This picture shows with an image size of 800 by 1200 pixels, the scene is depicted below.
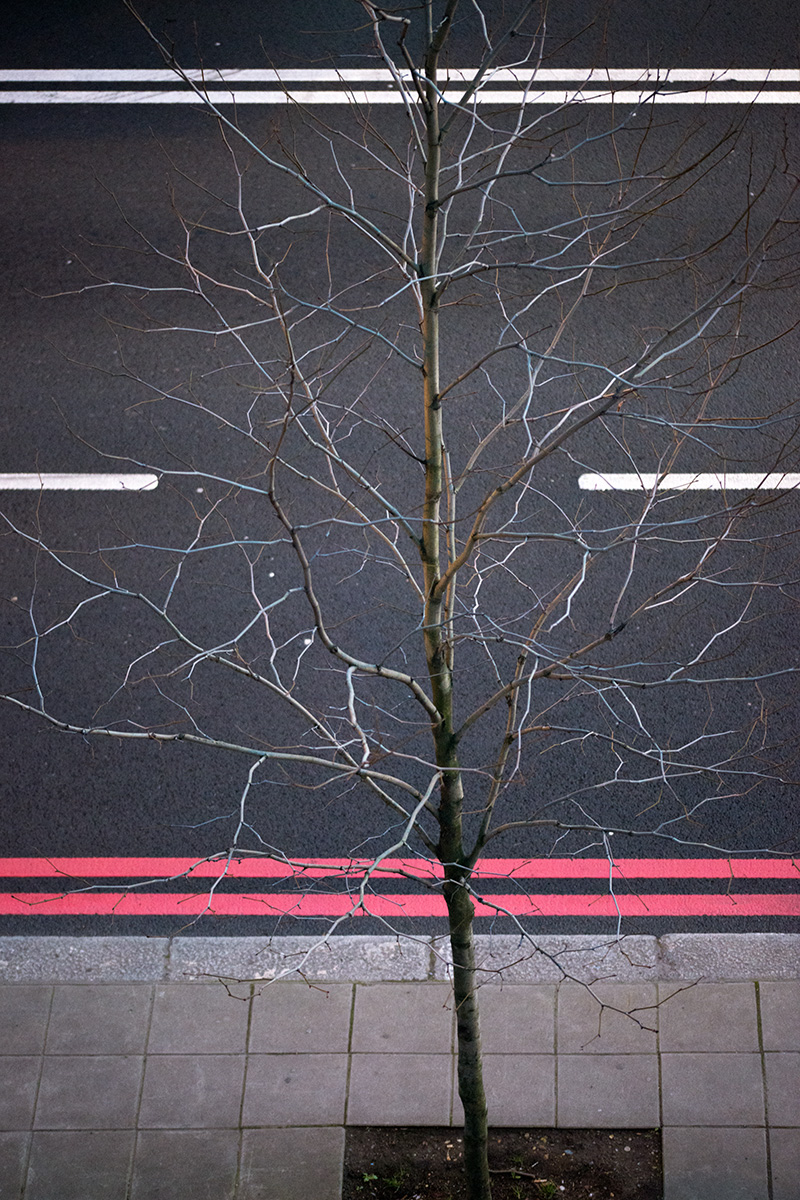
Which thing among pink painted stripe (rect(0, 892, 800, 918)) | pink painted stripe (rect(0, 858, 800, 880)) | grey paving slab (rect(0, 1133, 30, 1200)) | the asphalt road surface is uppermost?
the asphalt road surface

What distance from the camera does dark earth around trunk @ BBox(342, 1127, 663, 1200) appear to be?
4.57m

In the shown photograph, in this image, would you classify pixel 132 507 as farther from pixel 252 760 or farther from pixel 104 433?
pixel 252 760

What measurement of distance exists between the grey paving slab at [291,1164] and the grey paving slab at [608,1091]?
102cm

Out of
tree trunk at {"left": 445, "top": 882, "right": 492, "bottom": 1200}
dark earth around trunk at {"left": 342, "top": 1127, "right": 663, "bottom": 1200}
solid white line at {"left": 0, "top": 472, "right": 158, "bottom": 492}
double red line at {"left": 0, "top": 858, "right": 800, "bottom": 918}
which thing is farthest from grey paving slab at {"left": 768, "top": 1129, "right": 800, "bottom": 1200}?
solid white line at {"left": 0, "top": 472, "right": 158, "bottom": 492}

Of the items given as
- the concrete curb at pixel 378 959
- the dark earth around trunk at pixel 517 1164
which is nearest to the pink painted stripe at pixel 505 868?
the concrete curb at pixel 378 959

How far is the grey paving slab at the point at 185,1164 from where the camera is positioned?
4.58 metres

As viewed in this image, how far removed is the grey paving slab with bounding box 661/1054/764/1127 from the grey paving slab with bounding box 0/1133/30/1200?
281 cm

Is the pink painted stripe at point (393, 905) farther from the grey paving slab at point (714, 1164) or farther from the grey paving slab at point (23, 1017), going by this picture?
the grey paving slab at point (714, 1164)

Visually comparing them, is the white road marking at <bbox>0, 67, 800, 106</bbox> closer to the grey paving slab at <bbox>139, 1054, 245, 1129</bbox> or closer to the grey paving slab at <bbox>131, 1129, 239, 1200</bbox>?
the grey paving slab at <bbox>139, 1054, 245, 1129</bbox>

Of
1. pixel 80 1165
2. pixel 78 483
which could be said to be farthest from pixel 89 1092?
pixel 78 483

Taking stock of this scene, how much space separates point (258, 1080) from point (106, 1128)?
2.26ft

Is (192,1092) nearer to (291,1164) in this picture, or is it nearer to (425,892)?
(291,1164)

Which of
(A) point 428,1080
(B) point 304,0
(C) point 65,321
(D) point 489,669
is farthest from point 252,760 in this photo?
(B) point 304,0

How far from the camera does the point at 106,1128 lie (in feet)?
15.6
